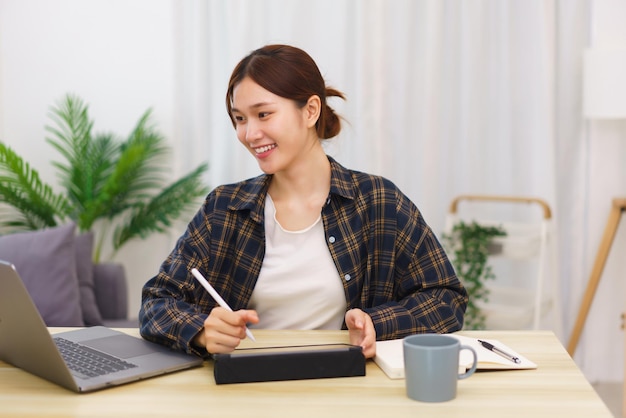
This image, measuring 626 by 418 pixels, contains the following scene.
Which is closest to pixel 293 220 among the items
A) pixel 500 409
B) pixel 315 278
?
pixel 315 278

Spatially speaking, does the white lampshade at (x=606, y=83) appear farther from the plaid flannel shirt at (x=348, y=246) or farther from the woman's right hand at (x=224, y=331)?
the woman's right hand at (x=224, y=331)

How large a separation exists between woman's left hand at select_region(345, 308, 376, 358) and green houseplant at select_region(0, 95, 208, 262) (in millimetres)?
2019

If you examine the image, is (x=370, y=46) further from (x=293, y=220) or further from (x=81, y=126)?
(x=293, y=220)

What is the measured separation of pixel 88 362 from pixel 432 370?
2.06 feet

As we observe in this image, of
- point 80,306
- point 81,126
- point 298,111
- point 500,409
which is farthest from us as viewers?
point 81,126

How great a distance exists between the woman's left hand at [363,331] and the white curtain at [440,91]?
6.68ft

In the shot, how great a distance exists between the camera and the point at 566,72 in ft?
12.2

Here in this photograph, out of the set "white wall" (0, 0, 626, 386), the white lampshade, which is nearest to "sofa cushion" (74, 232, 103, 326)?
"white wall" (0, 0, 626, 386)

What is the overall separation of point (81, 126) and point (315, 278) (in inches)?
76.9

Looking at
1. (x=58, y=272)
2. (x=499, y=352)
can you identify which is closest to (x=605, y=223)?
(x=58, y=272)

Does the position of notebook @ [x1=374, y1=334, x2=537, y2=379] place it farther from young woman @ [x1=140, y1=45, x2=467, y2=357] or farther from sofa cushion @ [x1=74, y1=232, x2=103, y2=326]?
sofa cushion @ [x1=74, y1=232, x2=103, y2=326]

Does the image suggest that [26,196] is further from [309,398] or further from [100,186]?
[309,398]

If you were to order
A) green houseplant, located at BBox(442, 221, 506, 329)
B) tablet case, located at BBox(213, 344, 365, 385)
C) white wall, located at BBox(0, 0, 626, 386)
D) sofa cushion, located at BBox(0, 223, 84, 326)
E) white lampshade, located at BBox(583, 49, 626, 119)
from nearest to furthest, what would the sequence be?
tablet case, located at BBox(213, 344, 365, 385), sofa cushion, located at BBox(0, 223, 84, 326), white lampshade, located at BBox(583, 49, 626, 119), green houseplant, located at BBox(442, 221, 506, 329), white wall, located at BBox(0, 0, 626, 386)

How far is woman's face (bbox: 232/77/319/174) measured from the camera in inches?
77.0
